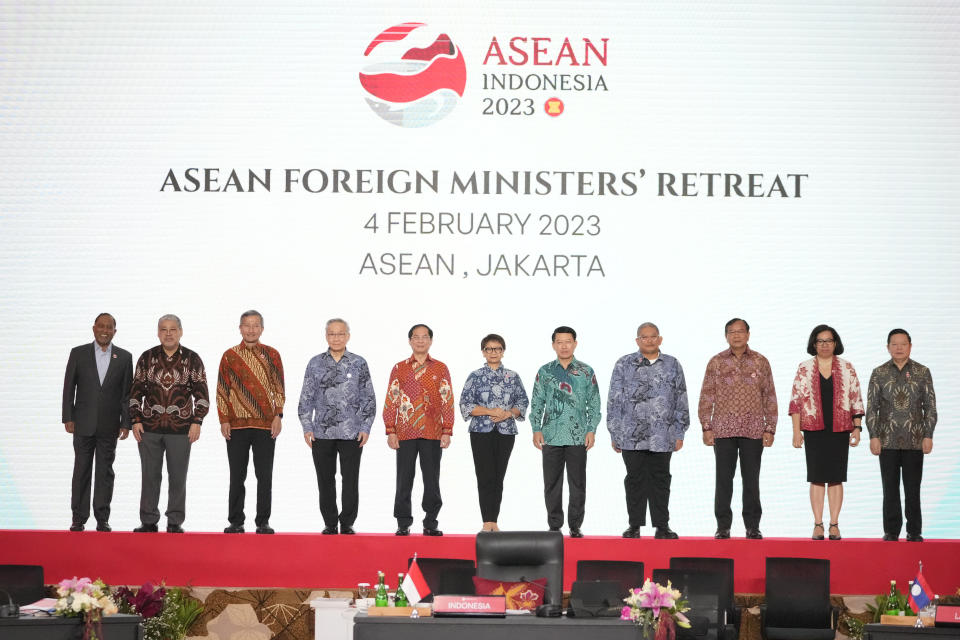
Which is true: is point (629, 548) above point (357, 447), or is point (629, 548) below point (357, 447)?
below

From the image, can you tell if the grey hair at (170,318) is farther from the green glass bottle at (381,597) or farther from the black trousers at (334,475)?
the green glass bottle at (381,597)

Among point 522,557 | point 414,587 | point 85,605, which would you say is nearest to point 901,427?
point 522,557

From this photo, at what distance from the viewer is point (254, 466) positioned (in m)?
7.85

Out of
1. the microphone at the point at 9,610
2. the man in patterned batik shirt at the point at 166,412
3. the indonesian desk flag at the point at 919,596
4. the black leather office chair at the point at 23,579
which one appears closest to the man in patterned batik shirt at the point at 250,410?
the man in patterned batik shirt at the point at 166,412

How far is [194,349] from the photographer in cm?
834

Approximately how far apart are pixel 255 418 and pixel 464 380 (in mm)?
1526

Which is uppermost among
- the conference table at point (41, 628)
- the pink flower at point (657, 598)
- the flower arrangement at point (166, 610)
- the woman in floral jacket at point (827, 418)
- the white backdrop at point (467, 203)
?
A: the white backdrop at point (467, 203)

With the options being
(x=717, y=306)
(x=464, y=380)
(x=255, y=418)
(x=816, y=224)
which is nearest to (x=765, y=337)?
(x=717, y=306)

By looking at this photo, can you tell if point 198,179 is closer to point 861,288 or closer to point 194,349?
point 194,349

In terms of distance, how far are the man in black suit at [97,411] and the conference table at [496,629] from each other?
12.7 ft

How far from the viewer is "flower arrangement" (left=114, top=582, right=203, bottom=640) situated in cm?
579

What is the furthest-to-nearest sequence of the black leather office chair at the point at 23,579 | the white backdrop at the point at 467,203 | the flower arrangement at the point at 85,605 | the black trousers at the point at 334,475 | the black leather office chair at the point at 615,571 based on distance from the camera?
1. the white backdrop at the point at 467,203
2. the black trousers at the point at 334,475
3. the black leather office chair at the point at 615,571
4. the black leather office chair at the point at 23,579
5. the flower arrangement at the point at 85,605

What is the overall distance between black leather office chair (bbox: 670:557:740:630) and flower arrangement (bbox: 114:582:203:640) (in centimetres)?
298

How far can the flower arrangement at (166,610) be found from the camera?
5785 mm
